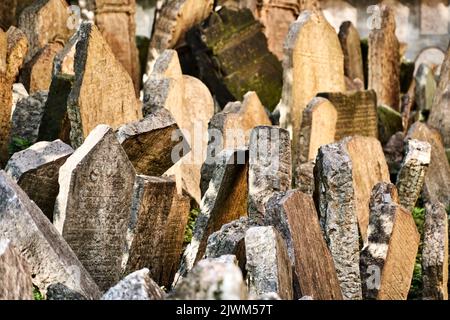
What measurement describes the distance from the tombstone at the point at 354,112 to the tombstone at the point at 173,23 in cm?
345

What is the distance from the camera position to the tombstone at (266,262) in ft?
22.1

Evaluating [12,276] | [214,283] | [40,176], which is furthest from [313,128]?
[214,283]

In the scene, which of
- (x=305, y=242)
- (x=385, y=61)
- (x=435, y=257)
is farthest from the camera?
(x=385, y=61)

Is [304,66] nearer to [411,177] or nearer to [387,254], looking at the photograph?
[411,177]

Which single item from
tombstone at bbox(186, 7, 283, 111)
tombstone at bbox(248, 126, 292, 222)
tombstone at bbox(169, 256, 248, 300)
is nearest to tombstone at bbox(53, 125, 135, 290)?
tombstone at bbox(248, 126, 292, 222)

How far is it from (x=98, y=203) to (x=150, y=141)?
1161 millimetres

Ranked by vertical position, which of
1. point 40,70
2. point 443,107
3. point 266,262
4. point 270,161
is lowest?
point 266,262

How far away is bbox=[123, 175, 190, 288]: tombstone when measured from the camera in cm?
814

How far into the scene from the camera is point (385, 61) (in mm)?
14641

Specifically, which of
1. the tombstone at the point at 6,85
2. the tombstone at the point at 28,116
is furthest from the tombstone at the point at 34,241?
the tombstone at the point at 28,116

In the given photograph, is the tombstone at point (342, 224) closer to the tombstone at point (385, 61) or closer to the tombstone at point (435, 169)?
the tombstone at point (435, 169)

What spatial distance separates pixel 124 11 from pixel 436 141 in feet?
12.6
